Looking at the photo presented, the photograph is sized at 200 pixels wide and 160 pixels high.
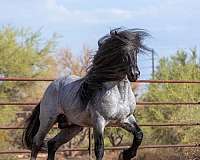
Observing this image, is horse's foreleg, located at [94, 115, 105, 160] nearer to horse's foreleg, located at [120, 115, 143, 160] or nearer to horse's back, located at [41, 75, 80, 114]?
horse's foreleg, located at [120, 115, 143, 160]

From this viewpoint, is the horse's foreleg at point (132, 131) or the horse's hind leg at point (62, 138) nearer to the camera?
the horse's foreleg at point (132, 131)

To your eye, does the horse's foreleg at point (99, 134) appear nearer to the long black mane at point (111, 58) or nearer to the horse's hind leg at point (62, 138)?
the long black mane at point (111, 58)

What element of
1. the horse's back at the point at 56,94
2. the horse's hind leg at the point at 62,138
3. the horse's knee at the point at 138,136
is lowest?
the horse's hind leg at the point at 62,138

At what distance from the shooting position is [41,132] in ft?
20.4

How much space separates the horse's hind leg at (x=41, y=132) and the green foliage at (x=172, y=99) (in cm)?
904

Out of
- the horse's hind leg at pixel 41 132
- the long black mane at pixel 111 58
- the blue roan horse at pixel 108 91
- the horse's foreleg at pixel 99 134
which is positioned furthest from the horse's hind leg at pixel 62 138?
the horse's foreleg at pixel 99 134

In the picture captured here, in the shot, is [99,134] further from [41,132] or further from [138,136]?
[41,132]

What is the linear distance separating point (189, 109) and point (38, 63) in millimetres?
6382

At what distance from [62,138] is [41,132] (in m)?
0.26

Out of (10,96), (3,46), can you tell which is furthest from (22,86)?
(3,46)

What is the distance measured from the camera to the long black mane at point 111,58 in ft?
17.6

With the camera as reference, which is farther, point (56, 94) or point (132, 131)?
point (56, 94)

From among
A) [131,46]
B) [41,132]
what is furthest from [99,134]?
[41,132]

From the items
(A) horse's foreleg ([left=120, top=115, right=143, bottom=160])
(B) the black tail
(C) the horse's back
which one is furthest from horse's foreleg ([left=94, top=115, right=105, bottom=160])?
(B) the black tail
